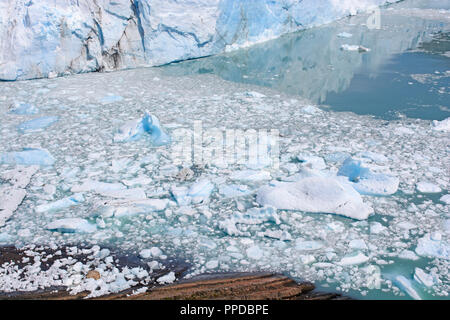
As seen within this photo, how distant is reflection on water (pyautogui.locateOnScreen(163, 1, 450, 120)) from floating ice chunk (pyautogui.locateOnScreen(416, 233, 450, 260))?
2014 millimetres

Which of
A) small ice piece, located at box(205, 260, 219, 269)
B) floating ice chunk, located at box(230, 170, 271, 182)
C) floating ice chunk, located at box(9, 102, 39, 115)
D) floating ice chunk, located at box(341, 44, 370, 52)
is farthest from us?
floating ice chunk, located at box(341, 44, 370, 52)

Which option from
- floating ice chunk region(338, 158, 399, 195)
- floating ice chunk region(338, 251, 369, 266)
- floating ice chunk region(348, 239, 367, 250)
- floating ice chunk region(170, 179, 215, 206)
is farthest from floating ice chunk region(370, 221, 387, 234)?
floating ice chunk region(170, 179, 215, 206)

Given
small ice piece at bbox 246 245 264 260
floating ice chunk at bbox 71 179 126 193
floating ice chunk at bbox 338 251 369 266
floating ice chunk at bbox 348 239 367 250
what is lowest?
small ice piece at bbox 246 245 264 260

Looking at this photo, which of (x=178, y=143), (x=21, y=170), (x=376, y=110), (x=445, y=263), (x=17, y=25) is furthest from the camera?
(x=17, y=25)

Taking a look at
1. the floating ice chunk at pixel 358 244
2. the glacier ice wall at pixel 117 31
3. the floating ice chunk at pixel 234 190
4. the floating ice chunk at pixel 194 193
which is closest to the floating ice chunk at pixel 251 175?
the floating ice chunk at pixel 234 190

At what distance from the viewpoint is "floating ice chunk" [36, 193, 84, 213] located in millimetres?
2607

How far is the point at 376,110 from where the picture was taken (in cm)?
428

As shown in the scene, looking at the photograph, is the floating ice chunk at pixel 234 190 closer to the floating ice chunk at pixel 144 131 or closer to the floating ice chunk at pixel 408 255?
the floating ice chunk at pixel 144 131

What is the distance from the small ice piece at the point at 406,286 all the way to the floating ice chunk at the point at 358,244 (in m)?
0.26

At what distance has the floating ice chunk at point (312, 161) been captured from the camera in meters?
3.12

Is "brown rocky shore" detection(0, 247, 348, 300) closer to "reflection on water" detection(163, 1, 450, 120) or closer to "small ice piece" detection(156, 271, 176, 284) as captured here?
"small ice piece" detection(156, 271, 176, 284)

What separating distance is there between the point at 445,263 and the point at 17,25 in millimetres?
5145

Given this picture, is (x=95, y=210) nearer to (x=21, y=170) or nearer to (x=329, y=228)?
(x=21, y=170)

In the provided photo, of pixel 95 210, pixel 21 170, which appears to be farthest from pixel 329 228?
pixel 21 170
